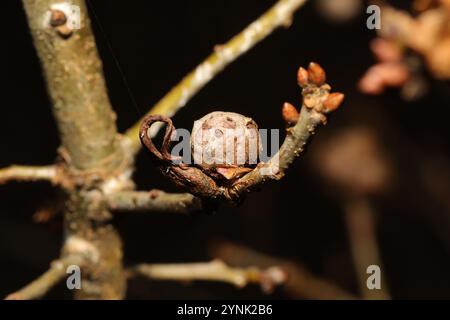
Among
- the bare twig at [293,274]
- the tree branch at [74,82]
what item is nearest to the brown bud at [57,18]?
the tree branch at [74,82]

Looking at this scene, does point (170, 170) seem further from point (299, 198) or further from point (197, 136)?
point (299, 198)

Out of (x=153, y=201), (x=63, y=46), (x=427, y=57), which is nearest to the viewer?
(x=153, y=201)

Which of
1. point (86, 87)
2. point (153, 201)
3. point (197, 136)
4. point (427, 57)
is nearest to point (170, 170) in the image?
point (197, 136)

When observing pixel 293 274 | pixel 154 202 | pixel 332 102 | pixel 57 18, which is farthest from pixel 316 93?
pixel 293 274

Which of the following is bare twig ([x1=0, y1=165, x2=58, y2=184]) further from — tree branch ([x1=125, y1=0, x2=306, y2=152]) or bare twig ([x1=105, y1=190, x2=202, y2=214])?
tree branch ([x1=125, y1=0, x2=306, y2=152])

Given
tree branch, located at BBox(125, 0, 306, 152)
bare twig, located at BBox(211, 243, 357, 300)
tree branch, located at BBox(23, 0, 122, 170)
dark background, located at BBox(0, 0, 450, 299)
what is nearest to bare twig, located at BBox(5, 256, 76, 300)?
tree branch, located at BBox(23, 0, 122, 170)

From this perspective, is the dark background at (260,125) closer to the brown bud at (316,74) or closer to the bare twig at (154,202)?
the bare twig at (154,202)

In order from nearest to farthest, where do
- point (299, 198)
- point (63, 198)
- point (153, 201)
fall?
point (153, 201) < point (63, 198) < point (299, 198)
